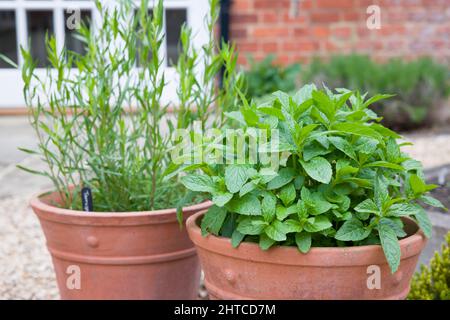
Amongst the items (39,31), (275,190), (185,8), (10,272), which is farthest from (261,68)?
(275,190)

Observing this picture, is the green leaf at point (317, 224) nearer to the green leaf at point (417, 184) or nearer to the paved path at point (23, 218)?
the green leaf at point (417, 184)

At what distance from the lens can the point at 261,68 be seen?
5.71m

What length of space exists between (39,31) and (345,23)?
10.6 feet

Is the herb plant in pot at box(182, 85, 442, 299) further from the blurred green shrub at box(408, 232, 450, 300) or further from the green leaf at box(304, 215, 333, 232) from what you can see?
the blurred green shrub at box(408, 232, 450, 300)

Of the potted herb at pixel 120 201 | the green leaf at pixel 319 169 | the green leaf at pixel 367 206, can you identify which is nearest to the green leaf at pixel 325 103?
the green leaf at pixel 319 169

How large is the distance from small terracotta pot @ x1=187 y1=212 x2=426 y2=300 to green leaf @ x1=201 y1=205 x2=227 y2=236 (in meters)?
0.02

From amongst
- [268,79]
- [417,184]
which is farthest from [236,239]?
[268,79]

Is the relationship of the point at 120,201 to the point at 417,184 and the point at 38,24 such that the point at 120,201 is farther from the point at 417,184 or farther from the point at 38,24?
the point at 38,24

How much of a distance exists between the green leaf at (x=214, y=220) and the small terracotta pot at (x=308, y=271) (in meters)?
0.02

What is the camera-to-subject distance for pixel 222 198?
167 cm

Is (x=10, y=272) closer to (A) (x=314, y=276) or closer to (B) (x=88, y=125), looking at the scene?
(B) (x=88, y=125)

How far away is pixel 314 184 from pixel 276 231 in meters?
0.22

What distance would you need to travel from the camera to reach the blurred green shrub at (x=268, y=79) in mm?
5609
